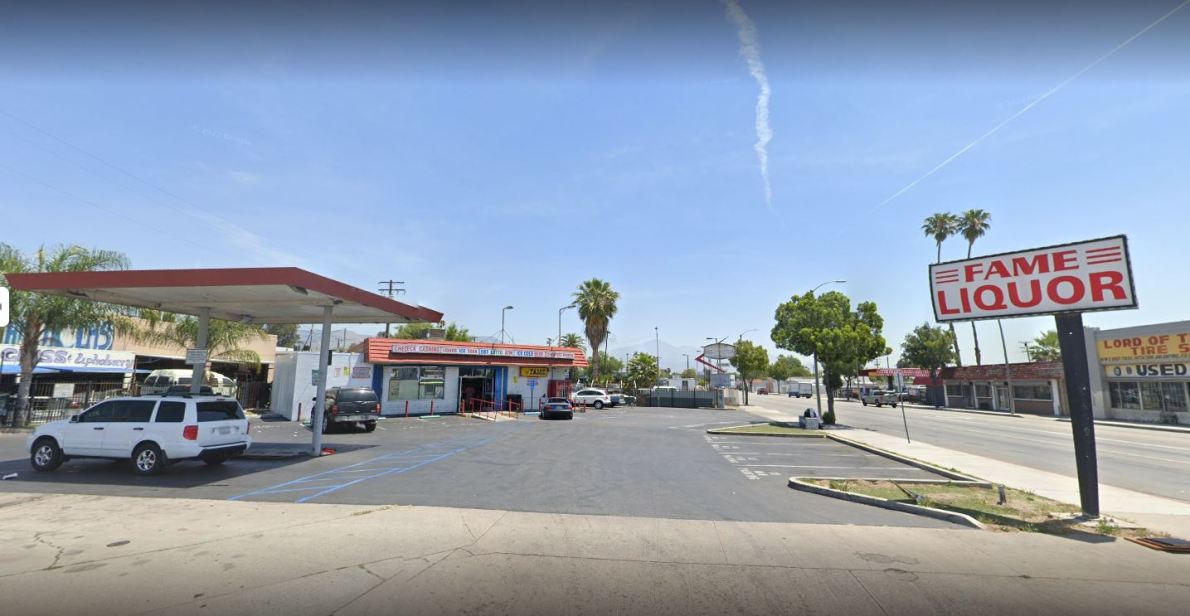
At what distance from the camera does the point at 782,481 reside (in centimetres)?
1191

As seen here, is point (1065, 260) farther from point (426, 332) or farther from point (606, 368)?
point (606, 368)

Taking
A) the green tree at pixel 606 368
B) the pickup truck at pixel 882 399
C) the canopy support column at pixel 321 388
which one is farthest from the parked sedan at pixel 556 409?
the green tree at pixel 606 368

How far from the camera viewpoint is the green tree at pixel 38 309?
19.5m

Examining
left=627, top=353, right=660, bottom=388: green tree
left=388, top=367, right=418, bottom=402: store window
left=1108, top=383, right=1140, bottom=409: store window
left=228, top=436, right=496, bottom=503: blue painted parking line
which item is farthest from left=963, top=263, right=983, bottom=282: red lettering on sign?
left=627, top=353, right=660, bottom=388: green tree

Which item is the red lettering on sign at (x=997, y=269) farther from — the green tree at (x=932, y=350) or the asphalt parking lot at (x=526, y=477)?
the green tree at (x=932, y=350)

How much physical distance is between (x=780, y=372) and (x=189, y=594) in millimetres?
104035

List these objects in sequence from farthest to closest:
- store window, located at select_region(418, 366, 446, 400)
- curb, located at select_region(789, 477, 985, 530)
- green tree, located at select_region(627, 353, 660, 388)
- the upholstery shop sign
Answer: green tree, located at select_region(627, 353, 660, 388)
store window, located at select_region(418, 366, 446, 400)
the upholstery shop sign
curb, located at select_region(789, 477, 985, 530)

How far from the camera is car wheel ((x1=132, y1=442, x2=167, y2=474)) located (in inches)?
439

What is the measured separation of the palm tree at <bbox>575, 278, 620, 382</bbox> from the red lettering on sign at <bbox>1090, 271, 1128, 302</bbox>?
4049 cm

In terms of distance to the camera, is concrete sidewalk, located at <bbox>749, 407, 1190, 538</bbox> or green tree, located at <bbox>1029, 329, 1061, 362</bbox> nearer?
concrete sidewalk, located at <bbox>749, 407, 1190, 538</bbox>

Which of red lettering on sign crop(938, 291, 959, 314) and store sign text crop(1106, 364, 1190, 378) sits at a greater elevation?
red lettering on sign crop(938, 291, 959, 314)

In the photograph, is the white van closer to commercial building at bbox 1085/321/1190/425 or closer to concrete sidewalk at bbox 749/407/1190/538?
concrete sidewalk at bbox 749/407/1190/538

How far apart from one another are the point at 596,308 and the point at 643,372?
14400 millimetres

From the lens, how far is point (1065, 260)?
9.70m
